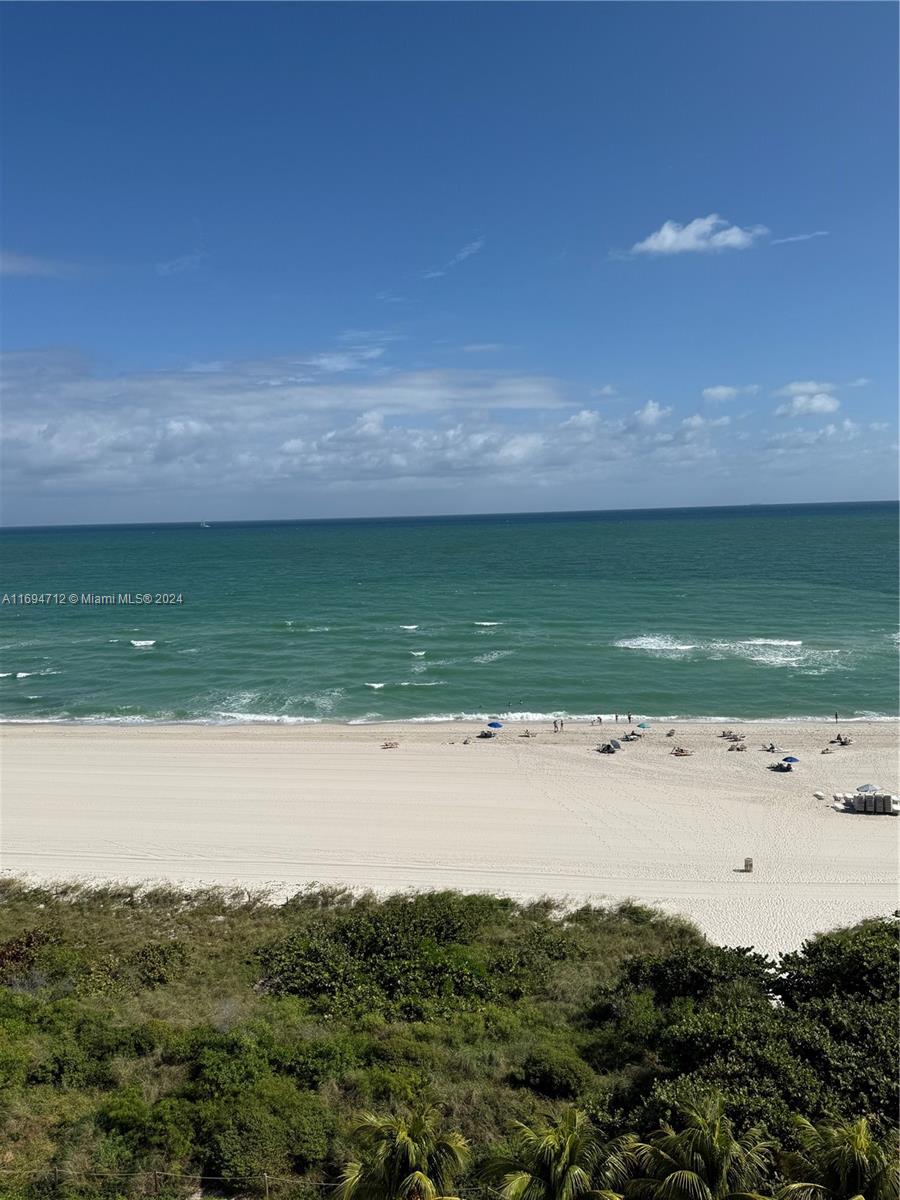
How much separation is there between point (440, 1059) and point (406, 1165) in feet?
15.8

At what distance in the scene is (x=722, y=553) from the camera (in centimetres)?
13050

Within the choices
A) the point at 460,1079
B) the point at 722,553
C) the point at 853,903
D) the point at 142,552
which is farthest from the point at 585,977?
the point at 142,552

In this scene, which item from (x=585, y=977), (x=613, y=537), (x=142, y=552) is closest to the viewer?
(x=585, y=977)

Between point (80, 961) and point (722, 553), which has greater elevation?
point (722, 553)

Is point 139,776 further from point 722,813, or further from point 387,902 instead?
point 722,813

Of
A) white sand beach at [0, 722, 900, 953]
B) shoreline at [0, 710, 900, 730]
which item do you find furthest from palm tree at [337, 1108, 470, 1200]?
shoreline at [0, 710, 900, 730]

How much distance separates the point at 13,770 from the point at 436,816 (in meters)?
21.2

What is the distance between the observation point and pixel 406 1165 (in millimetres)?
9742

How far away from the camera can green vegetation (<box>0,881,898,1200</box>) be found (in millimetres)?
9789

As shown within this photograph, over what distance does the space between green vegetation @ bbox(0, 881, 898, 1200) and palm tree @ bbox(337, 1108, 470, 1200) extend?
0.10ft

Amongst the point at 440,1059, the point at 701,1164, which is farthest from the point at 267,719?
the point at 701,1164

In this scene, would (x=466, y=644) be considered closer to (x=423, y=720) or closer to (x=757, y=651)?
(x=423, y=720)

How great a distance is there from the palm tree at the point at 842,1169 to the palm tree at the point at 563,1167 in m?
1.99

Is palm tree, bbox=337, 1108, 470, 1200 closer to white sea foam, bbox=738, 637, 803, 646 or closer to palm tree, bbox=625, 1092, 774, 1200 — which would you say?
palm tree, bbox=625, 1092, 774, 1200
